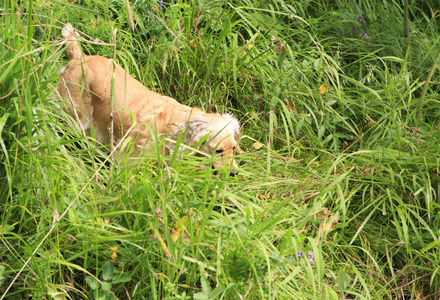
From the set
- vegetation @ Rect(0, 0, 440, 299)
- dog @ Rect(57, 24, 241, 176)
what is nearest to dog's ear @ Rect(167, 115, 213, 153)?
dog @ Rect(57, 24, 241, 176)

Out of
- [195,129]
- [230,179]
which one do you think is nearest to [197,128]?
[195,129]

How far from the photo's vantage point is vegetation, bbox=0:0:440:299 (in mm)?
1940

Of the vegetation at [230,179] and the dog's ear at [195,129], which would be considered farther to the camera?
the dog's ear at [195,129]

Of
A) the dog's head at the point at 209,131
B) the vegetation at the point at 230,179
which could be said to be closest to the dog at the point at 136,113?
the dog's head at the point at 209,131

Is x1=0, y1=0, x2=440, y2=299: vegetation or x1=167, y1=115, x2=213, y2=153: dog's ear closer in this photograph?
x1=0, y1=0, x2=440, y2=299: vegetation

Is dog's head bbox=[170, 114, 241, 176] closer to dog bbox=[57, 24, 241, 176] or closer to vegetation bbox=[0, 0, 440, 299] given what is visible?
dog bbox=[57, 24, 241, 176]

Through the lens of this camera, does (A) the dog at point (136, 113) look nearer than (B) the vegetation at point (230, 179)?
No

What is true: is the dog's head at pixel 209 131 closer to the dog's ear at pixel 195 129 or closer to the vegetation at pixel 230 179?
the dog's ear at pixel 195 129

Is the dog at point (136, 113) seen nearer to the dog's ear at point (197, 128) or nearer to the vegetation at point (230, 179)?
the dog's ear at point (197, 128)

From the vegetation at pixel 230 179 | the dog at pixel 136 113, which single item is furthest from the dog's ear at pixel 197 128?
the vegetation at pixel 230 179

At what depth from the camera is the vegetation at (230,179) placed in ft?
6.37

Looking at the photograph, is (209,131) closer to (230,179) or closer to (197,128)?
(197,128)

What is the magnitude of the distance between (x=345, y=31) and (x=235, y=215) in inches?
110

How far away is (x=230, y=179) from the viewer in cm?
217
